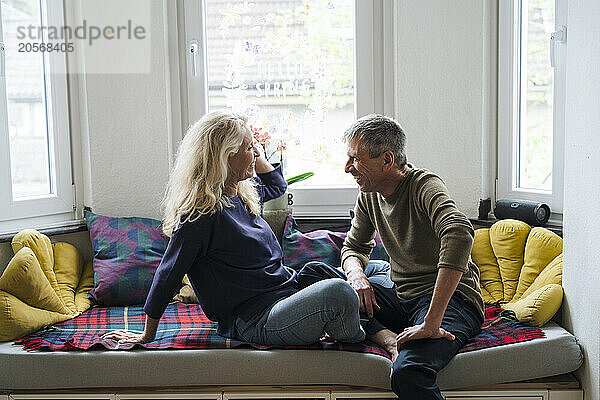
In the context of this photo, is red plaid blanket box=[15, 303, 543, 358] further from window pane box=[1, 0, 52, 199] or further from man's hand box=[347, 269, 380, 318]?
window pane box=[1, 0, 52, 199]

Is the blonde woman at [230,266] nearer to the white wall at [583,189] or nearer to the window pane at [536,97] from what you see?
the white wall at [583,189]

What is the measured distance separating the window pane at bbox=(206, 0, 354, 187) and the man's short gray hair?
3.56 ft

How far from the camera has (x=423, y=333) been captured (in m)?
2.42

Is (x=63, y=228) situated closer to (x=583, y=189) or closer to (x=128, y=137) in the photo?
(x=128, y=137)

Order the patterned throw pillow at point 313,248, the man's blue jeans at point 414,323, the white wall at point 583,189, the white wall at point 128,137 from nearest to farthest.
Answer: the man's blue jeans at point 414,323 < the white wall at point 583,189 < the patterned throw pillow at point 313,248 < the white wall at point 128,137

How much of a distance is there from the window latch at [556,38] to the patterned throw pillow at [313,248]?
45.6 inches

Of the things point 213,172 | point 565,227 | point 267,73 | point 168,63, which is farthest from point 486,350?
point 168,63

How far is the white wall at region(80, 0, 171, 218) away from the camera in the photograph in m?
3.63

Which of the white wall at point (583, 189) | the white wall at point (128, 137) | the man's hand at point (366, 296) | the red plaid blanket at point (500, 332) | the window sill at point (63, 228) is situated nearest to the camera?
the white wall at point (583, 189)

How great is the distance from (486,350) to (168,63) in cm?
218

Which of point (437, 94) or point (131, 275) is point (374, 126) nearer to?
point (437, 94)

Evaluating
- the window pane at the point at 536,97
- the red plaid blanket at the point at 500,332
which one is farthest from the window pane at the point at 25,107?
the window pane at the point at 536,97

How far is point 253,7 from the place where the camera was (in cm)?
371

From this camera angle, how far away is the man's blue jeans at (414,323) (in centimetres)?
233
